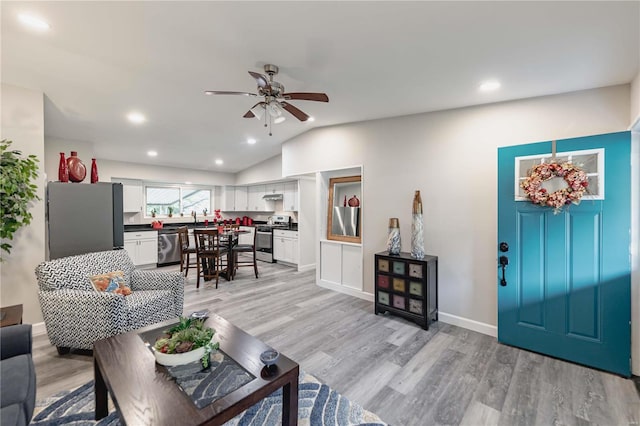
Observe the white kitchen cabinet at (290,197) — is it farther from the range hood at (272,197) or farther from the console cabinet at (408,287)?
the console cabinet at (408,287)

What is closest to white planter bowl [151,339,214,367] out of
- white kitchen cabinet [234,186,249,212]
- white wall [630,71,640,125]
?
white wall [630,71,640,125]

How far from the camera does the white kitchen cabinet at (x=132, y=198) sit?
6.08 meters

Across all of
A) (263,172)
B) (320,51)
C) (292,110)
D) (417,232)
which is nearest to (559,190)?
(417,232)

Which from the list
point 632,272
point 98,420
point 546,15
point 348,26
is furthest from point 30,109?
point 632,272

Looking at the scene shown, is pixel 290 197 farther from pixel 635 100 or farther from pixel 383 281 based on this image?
pixel 635 100

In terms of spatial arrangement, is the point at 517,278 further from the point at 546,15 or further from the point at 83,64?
the point at 83,64

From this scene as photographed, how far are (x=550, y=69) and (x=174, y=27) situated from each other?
295cm

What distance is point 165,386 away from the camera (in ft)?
4.63

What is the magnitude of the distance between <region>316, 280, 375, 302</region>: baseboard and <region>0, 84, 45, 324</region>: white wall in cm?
368

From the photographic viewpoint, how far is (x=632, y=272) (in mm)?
2223

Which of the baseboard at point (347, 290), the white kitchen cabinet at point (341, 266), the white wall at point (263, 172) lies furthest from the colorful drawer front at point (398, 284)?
the white wall at point (263, 172)

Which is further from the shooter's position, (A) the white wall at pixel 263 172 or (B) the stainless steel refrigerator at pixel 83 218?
(A) the white wall at pixel 263 172

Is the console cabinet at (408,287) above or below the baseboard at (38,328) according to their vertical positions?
above

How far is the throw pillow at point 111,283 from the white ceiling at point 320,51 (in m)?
2.01
